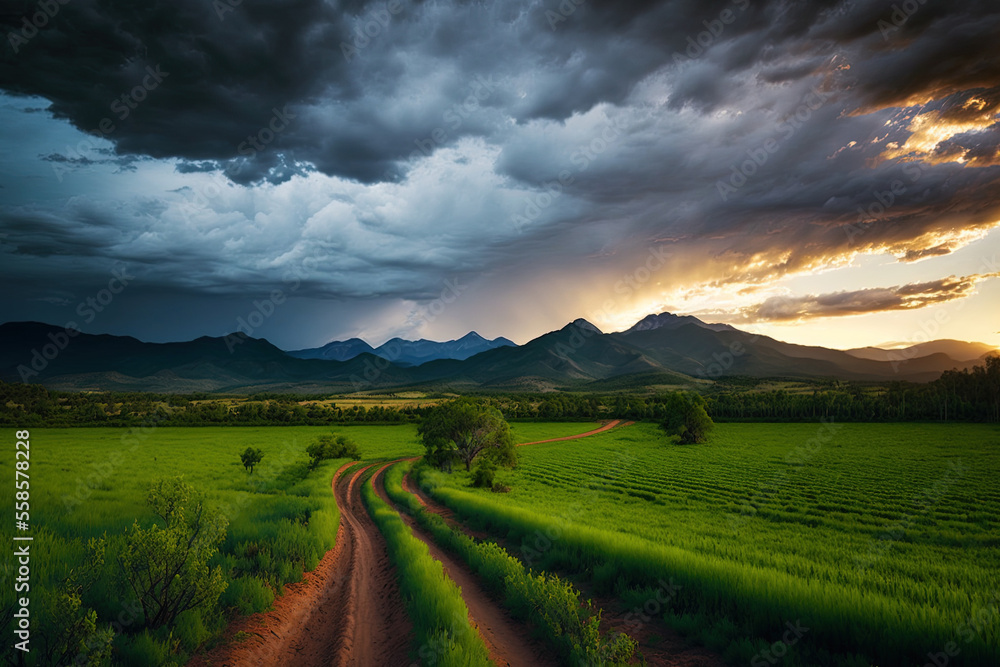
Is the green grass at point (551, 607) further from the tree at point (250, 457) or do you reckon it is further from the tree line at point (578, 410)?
the tree line at point (578, 410)

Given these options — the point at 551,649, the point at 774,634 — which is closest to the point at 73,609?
the point at 551,649

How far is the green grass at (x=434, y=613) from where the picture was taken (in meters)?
6.89

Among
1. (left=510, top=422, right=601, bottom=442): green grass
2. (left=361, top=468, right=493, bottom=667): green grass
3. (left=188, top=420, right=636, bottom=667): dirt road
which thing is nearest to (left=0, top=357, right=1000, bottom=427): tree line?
(left=510, top=422, right=601, bottom=442): green grass

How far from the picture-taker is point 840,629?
6.97m

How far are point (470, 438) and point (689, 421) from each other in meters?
48.2

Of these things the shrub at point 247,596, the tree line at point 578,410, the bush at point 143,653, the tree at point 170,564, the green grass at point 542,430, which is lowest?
the green grass at point 542,430

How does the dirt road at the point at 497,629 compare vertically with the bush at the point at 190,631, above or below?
below

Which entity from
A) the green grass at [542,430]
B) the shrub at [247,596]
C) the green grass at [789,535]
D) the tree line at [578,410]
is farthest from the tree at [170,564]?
the tree line at [578,410]

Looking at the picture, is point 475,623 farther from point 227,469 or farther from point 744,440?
point 744,440

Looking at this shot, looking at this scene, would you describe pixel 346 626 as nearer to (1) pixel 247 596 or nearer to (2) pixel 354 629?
(2) pixel 354 629

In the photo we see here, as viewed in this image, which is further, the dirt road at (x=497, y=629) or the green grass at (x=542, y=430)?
the green grass at (x=542, y=430)

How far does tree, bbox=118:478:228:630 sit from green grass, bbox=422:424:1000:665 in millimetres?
9017

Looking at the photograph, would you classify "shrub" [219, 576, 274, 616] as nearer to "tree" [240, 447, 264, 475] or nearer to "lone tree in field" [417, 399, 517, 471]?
"lone tree in field" [417, 399, 517, 471]
